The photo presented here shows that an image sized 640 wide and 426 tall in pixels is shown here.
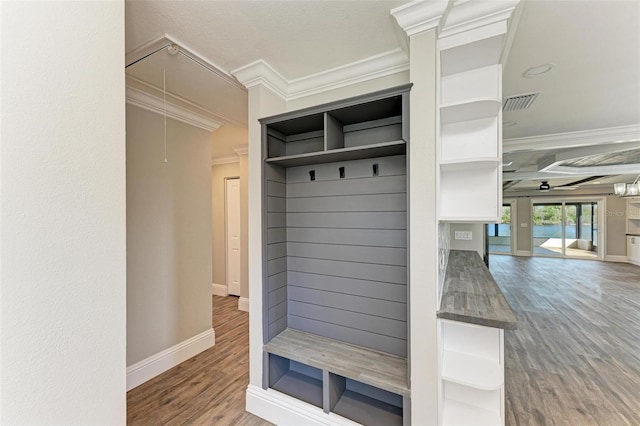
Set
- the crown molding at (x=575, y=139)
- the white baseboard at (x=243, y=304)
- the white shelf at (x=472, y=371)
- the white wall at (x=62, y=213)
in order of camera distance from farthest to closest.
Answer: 1. the white baseboard at (x=243, y=304)
2. the crown molding at (x=575, y=139)
3. the white shelf at (x=472, y=371)
4. the white wall at (x=62, y=213)

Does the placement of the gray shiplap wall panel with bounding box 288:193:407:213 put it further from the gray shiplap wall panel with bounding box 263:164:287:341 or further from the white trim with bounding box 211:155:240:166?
the white trim with bounding box 211:155:240:166

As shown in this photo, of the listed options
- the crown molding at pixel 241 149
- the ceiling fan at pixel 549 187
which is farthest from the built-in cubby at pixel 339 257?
the ceiling fan at pixel 549 187

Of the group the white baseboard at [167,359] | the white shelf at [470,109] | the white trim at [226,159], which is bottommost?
the white baseboard at [167,359]

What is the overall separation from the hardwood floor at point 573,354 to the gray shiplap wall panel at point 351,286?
1289 millimetres

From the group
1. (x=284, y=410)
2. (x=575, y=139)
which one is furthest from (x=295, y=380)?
(x=575, y=139)

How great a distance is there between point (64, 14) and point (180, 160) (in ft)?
6.95

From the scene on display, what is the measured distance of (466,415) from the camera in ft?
5.22

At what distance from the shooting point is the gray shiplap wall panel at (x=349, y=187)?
1885mm

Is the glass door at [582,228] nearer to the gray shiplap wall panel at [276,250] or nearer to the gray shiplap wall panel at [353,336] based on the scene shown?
the gray shiplap wall panel at [353,336]

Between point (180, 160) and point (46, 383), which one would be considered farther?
point (180, 160)

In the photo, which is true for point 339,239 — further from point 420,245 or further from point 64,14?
point 64,14

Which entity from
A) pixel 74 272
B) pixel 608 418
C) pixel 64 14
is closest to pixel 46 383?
pixel 74 272

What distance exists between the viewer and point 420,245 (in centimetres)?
149

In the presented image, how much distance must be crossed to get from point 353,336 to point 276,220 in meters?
1.08
